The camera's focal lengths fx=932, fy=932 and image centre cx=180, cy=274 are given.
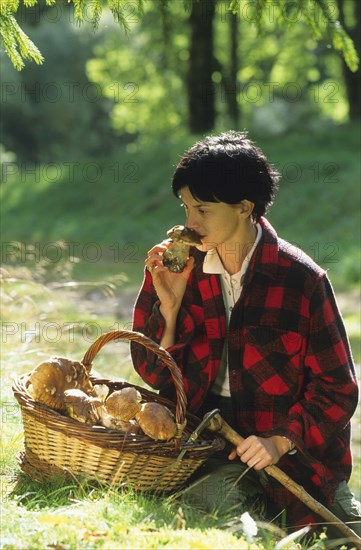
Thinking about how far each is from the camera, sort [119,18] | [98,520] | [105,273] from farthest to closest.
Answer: [105,273] < [119,18] < [98,520]

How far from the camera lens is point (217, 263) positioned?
4.20 m

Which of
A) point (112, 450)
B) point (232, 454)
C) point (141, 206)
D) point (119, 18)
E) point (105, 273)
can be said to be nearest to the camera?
point (112, 450)

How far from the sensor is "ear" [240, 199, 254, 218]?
409 centimetres

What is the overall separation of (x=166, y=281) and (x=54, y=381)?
29.5 inches

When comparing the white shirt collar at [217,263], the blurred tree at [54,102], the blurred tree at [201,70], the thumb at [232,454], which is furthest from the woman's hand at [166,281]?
the blurred tree at [54,102]

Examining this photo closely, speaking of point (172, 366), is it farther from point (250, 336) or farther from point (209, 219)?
point (209, 219)

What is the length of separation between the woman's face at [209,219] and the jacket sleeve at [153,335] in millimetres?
400

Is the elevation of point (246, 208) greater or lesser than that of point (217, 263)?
greater

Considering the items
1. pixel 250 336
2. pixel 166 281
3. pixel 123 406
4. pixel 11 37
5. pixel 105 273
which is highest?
pixel 11 37

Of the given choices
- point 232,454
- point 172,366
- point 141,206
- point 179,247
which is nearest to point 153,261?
point 179,247

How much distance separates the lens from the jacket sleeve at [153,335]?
423 cm

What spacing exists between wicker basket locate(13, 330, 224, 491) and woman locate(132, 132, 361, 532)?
0.79ft

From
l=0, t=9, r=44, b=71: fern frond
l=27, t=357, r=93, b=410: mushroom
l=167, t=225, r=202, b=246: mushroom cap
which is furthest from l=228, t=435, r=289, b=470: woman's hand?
l=0, t=9, r=44, b=71: fern frond

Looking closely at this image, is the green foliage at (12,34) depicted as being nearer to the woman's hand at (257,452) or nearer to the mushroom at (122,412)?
the mushroom at (122,412)
